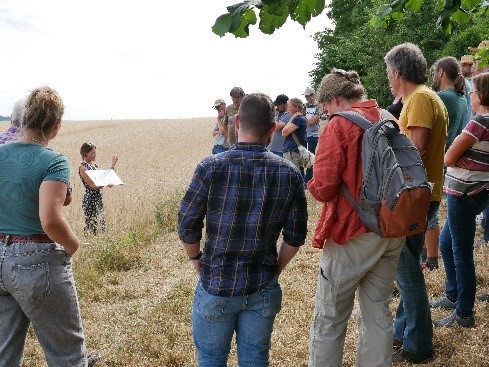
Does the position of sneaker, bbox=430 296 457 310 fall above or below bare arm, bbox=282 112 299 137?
below

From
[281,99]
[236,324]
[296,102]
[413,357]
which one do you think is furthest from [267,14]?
[281,99]

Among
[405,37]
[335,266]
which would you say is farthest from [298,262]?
[405,37]

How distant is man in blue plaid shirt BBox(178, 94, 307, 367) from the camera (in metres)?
2.49

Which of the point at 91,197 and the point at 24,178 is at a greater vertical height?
the point at 24,178

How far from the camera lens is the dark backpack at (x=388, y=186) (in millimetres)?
2627

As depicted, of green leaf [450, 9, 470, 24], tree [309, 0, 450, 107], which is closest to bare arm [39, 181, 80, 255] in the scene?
green leaf [450, 9, 470, 24]

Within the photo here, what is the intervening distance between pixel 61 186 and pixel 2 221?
0.37 meters

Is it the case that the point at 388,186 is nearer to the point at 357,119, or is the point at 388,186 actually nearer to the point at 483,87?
the point at 357,119

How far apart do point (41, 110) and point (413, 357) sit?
8.78 feet

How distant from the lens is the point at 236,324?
266 cm

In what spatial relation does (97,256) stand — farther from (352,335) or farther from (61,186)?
(61,186)

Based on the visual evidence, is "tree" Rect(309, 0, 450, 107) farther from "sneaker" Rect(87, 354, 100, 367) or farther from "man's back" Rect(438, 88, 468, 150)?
"sneaker" Rect(87, 354, 100, 367)

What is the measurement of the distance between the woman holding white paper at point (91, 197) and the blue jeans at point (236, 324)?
5.82 m

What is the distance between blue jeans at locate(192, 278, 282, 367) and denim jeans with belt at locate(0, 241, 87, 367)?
753 millimetres
